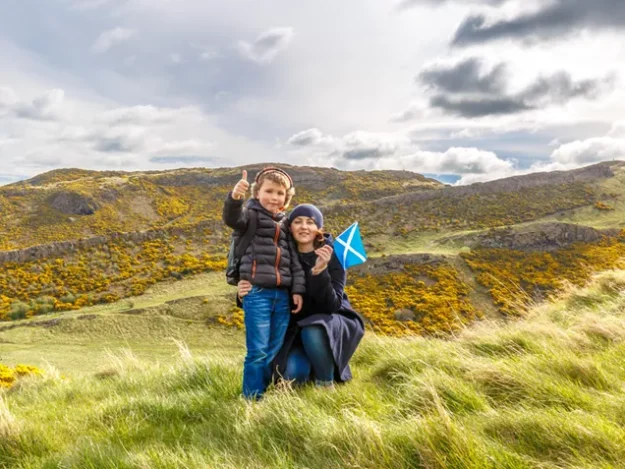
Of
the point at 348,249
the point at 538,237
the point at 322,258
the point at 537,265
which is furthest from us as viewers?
the point at 538,237

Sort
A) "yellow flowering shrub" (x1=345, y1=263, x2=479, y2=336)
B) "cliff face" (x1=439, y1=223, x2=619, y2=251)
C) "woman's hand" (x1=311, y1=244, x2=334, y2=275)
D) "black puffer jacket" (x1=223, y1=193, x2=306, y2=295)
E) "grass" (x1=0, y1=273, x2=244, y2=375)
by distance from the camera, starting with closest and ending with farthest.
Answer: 1. "woman's hand" (x1=311, y1=244, x2=334, y2=275)
2. "black puffer jacket" (x1=223, y1=193, x2=306, y2=295)
3. "grass" (x1=0, y1=273, x2=244, y2=375)
4. "yellow flowering shrub" (x1=345, y1=263, x2=479, y2=336)
5. "cliff face" (x1=439, y1=223, x2=619, y2=251)

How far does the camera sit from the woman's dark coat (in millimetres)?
4273

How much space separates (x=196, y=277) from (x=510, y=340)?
96.3 ft

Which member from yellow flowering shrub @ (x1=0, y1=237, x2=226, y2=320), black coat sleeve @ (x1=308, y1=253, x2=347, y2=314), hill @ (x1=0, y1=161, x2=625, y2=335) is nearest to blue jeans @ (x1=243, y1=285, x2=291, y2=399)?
black coat sleeve @ (x1=308, y1=253, x2=347, y2=314)

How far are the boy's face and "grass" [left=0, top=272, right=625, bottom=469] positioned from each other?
6.30ft

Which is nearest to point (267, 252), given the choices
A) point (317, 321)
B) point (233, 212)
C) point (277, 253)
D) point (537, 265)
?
point (277, 253)

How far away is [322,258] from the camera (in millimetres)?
4129

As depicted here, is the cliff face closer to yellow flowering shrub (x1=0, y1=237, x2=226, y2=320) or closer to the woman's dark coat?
yellow flowering shrub (x1=0, y1=237, x2=226, y2=320)

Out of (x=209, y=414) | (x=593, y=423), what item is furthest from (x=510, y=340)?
(x=209, y=414)

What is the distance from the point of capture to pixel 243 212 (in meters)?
4.33

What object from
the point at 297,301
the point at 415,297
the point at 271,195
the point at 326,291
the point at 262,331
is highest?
the point at 271,195

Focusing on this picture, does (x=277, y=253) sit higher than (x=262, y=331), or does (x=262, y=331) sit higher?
(x=277, y=253)

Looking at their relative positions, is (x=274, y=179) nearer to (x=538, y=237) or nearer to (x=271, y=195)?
(x=271, y=195)

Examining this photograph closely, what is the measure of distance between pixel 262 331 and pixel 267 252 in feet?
2.69
